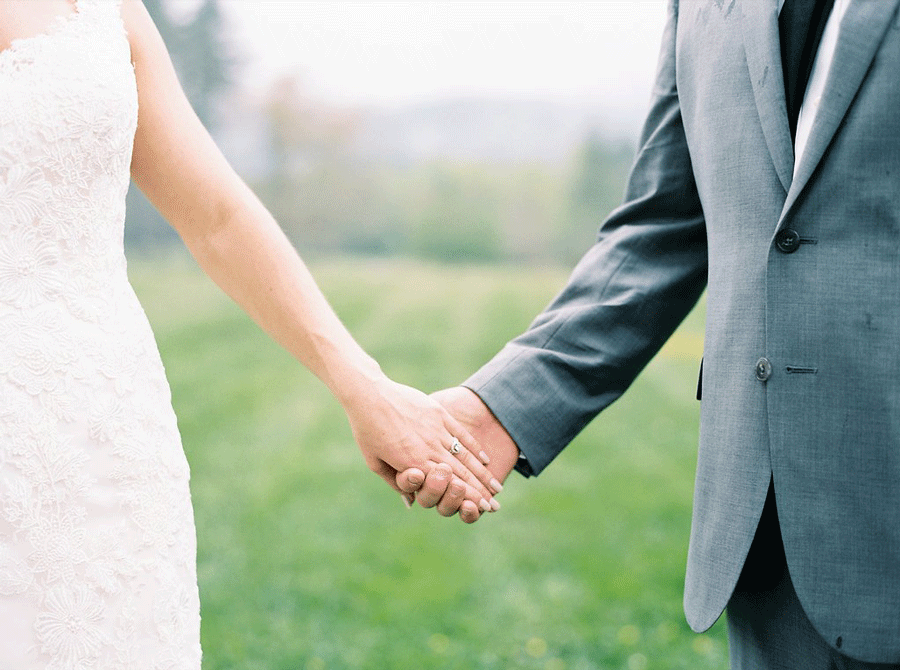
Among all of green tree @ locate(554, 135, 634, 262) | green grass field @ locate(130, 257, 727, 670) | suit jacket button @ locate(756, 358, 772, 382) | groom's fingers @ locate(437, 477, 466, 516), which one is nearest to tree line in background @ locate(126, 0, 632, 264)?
green tree @ locate(554, 135, 634, 262)

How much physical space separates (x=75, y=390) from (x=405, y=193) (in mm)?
14434

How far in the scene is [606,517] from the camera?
633 cm

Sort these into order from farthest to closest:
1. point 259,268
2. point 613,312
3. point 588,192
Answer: point 588,192 < point 613,312 < point 259,268

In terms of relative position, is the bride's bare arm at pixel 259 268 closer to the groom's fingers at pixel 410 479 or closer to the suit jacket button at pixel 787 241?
the groom's fingers at pixel 410 479

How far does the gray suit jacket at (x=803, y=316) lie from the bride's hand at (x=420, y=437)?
Answer: 2.19 ft

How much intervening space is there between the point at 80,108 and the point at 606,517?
5.08 metres

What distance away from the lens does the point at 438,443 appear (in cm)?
245

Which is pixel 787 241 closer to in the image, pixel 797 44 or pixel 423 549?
pixel 797 44

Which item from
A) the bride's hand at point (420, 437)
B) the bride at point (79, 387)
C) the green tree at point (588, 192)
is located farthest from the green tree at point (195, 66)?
the bride at point (79, 387)

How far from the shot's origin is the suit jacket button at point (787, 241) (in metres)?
1.67

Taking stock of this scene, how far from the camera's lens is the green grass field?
452 centimetres

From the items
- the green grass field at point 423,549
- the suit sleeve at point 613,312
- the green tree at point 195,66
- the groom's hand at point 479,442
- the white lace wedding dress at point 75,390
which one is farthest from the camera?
the green tree at point 195,66

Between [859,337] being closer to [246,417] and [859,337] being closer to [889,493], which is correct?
[889,493]

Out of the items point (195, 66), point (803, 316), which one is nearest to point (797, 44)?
point (803, 316)
